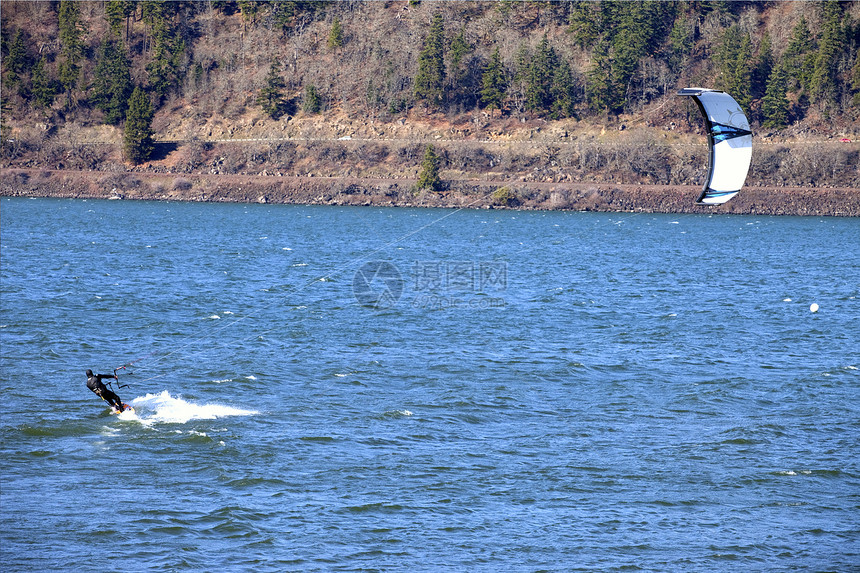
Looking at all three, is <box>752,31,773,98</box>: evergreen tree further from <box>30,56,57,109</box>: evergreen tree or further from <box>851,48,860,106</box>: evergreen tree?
<box>30,56,57,109</box>: evergreen tree

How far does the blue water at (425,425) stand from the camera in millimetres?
14062

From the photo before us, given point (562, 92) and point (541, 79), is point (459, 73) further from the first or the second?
point (562, 92)

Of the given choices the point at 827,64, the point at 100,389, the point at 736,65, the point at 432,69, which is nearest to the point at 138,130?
the point at 432,69

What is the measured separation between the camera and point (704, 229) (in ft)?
270

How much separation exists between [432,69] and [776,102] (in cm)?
3974

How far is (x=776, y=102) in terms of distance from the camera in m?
99.0

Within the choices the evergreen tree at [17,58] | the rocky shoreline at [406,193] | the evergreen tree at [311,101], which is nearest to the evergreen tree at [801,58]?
the rocky shoreline at [406,193]

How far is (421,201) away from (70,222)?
38830mm

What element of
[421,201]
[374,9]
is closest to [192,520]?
[421,201]

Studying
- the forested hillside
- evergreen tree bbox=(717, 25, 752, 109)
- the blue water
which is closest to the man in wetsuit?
the blue water

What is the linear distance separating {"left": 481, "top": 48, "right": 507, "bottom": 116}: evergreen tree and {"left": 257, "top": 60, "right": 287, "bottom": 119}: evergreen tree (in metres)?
25.3

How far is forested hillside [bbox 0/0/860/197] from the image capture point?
101312 mm

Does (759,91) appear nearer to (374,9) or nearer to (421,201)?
(421,201)

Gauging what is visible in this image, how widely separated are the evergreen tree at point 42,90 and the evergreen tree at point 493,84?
55.6 metres
